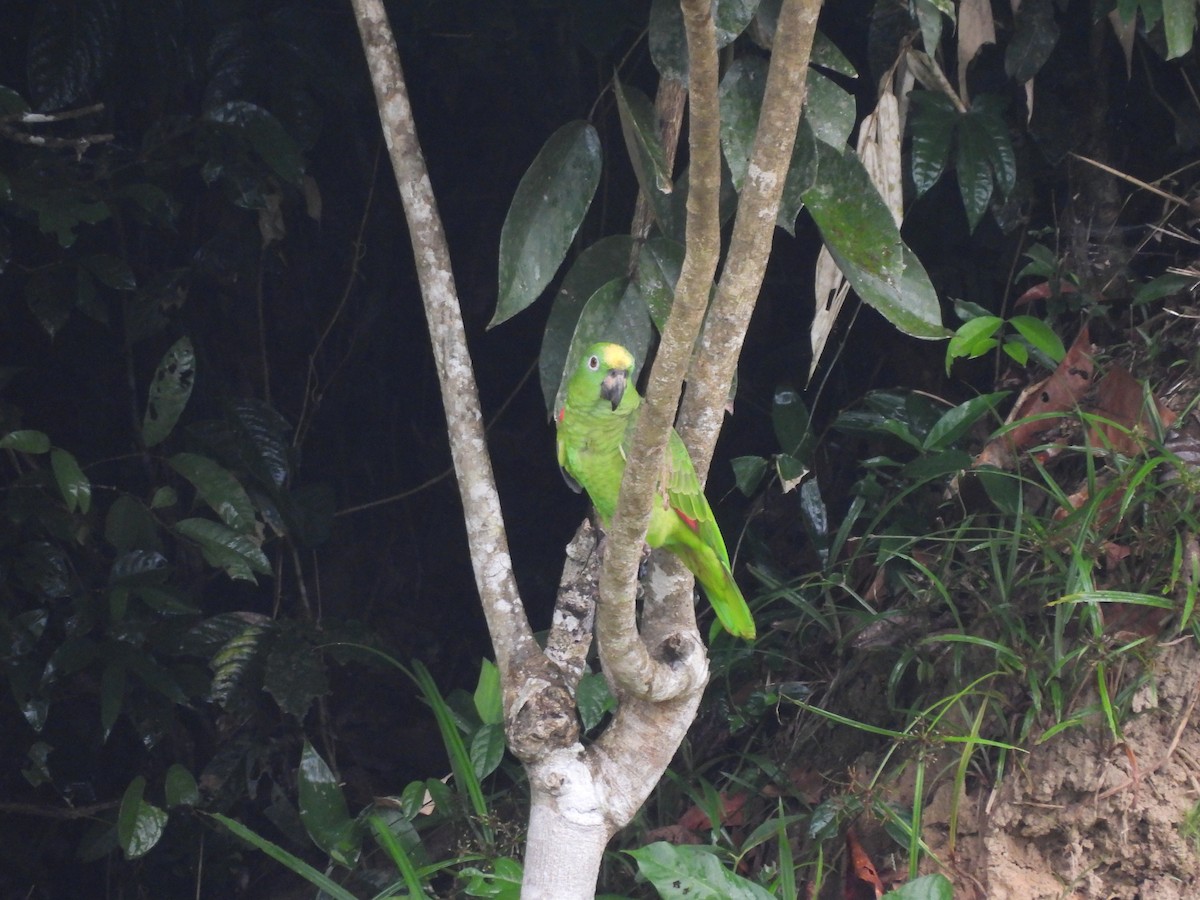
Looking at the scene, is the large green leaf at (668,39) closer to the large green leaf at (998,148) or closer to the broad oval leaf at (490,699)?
the large green leaf at (998,148)

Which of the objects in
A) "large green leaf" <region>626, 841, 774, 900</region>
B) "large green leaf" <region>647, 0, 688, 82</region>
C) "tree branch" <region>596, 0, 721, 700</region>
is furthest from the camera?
"large green leaf" <region>626, 841, 774, 900</region>

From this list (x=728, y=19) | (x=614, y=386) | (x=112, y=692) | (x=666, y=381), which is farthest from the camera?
(x=112, y=692)

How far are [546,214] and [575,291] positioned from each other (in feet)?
0.56

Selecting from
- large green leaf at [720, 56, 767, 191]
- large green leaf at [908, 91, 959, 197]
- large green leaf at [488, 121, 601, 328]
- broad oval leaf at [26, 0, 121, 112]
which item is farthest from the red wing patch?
broad oval leaf at [26, 0, 121, 112]

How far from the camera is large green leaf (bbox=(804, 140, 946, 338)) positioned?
5.40ft

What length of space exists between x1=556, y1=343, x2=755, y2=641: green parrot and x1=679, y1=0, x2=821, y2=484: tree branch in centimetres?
26

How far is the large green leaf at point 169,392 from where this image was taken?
2281 millimetres

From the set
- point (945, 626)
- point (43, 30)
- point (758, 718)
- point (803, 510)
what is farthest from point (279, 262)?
point (945, 626)

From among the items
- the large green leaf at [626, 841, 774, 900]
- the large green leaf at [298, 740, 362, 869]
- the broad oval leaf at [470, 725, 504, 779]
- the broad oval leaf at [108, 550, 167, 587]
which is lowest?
the large green leaf at [298, 740, 362, 869]

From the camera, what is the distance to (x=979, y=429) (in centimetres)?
264

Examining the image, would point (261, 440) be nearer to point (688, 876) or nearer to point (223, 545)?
point (223, 545)

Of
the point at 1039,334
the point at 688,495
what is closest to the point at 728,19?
the point at 688,495

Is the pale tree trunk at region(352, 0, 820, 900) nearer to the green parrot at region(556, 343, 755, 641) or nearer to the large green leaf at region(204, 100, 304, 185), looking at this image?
the green parrot at region(556, 343, 755, 641)

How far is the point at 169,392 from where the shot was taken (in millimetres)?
2297
